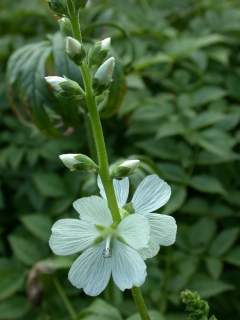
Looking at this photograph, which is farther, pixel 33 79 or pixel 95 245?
pixel 33 79

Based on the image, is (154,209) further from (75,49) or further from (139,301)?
(75,49)

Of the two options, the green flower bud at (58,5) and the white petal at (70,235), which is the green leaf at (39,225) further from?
the green flower bud at (58,5)

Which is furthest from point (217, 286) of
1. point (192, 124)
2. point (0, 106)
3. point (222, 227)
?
point (0, 106)

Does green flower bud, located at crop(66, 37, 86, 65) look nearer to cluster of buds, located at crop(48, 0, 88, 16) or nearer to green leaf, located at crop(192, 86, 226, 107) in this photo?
cluster of buds, located at crop(48, 0, 88, 16)

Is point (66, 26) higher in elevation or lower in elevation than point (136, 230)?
higher

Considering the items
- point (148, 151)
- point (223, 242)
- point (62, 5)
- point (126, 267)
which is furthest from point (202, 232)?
point (62, 5)

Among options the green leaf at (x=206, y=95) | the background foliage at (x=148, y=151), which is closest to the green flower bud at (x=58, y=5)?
the background foliage at (x=148, y=151)

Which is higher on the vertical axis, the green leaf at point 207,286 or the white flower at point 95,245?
the white flower at point 95,245
